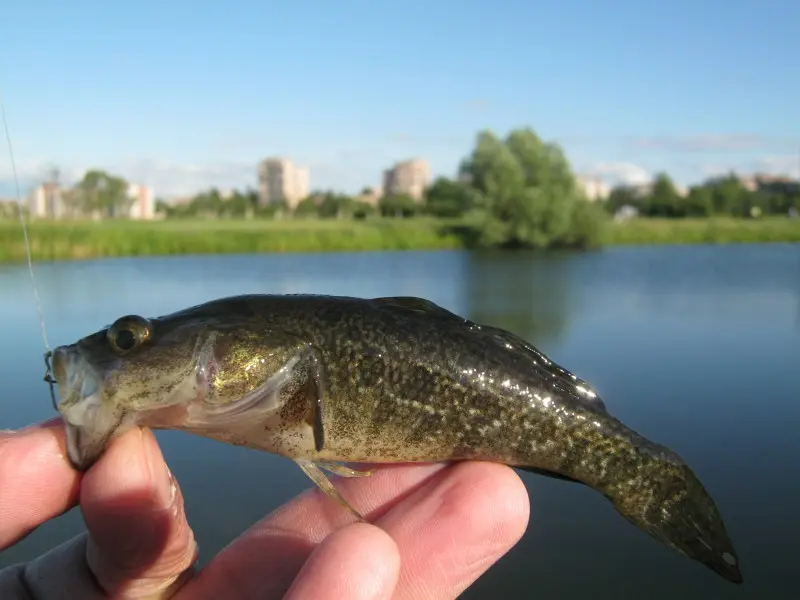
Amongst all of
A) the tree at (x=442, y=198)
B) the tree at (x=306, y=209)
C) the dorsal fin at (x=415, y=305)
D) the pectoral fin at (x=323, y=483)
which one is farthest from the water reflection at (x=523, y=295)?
the tree at (x=306, y=209)

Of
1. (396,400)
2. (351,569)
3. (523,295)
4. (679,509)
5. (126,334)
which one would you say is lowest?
(523,295)

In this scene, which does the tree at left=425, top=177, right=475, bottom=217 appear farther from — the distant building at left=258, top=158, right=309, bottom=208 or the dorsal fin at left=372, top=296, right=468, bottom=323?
the distant building at left=258, top=158, right=309, bottom=208

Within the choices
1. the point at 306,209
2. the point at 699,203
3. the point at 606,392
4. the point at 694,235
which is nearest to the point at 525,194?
the point at 694,235

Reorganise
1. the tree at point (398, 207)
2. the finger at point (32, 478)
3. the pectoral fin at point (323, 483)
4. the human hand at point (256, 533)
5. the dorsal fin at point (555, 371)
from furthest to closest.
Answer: the tree at point (398, 207)
the dorsal fin at point (555, 371)
the pectoral fin at point (323, 483)
the finger at point (32, 478)
the human hand at point (256, 533)

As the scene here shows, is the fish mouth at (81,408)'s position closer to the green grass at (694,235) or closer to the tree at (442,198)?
the green grass at (694,235)

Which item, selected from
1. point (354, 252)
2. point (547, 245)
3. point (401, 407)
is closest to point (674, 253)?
point (547, 245)

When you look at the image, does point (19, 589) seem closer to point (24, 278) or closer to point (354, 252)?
point (24, 278)

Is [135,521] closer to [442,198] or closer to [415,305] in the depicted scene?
[415,305]

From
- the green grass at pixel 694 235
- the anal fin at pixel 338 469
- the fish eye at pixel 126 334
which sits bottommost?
the green grass at pixel 694 235
